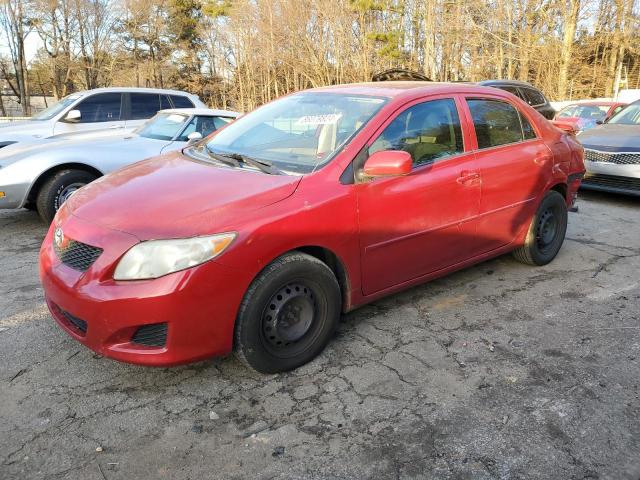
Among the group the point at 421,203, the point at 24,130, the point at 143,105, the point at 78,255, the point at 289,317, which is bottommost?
the point at 289,317

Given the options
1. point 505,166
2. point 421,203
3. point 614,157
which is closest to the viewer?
point 421,203

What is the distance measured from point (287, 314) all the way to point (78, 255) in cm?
115

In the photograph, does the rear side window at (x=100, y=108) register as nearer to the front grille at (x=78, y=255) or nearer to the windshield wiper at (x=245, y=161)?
the windshield wiper at (x=245, y=161)

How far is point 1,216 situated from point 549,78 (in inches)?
1073

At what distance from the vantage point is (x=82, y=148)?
5934 mm

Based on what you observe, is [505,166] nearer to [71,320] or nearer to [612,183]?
[71,320]

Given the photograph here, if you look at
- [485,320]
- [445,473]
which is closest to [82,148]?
[485,320]

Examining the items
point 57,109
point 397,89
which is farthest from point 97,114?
point 397,89

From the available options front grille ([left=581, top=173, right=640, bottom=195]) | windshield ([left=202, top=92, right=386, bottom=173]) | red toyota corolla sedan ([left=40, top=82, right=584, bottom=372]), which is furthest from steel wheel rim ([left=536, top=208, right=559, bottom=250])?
front grille ([left=581, top=173, right=640, bottom=195])

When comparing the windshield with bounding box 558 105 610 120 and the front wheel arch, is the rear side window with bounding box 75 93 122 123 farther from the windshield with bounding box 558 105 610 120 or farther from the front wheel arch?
the windshield with bounding box 558 105 610 120

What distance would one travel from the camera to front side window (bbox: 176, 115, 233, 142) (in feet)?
22.1

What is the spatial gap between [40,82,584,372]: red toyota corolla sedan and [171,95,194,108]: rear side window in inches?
220

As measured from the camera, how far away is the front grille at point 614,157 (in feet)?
23.7

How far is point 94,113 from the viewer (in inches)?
329
